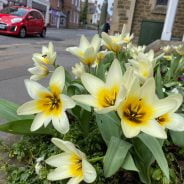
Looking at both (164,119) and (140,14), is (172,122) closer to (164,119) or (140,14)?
(164,119)

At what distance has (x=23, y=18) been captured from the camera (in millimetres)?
18875

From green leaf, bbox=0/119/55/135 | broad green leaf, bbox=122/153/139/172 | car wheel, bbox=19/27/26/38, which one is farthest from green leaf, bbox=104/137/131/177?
car wheel, bbox=19/27/26/38

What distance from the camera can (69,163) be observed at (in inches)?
65.8

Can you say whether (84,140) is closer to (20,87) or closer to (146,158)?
(146,158)


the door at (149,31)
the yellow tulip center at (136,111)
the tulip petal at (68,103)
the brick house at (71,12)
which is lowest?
the brick house at (71,12)

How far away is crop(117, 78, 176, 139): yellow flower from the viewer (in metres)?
1.50

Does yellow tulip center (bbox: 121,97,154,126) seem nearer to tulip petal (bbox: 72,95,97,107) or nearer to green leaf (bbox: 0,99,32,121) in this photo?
tulip petal (bbox: 72,95,97,107)

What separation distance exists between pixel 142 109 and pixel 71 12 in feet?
205

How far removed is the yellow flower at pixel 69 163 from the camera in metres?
1.59

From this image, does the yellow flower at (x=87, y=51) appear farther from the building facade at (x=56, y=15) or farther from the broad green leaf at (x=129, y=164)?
the building facade at (x=56, y=15)

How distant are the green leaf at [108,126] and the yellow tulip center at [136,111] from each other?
20cm

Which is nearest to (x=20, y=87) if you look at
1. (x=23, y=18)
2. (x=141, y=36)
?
(x=141, y=36)

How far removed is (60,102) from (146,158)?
494mm

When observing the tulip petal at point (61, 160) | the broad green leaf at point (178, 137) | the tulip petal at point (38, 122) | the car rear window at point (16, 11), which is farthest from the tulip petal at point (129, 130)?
the car rear window at point (16, 11)
